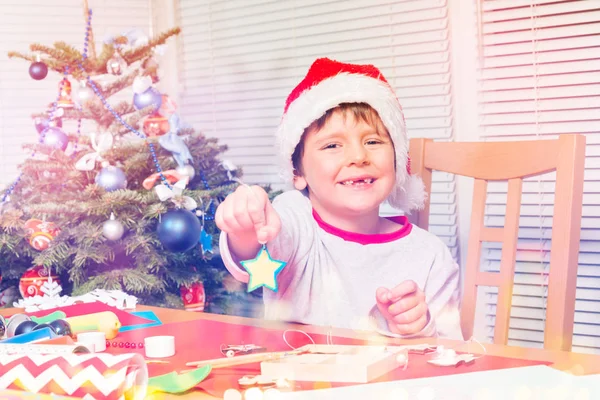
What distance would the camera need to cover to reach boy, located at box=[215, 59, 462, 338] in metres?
1.41

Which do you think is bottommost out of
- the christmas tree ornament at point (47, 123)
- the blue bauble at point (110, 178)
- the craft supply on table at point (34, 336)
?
the craft supply on table at point (34, 336)

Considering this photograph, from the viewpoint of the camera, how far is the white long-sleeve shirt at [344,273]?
4.65 feet

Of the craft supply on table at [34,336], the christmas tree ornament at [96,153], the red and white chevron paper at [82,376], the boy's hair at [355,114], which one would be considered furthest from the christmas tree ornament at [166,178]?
the red and white chevron paper at [82,376]

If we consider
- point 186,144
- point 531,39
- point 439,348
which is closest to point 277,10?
point 186,144

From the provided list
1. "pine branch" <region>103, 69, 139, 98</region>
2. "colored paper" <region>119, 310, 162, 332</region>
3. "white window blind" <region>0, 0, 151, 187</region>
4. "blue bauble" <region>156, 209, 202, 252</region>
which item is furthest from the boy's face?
"white window blind" <region>0, 0, 151, 187</region>

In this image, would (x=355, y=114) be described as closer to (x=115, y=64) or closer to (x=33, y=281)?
(x=115, y=64)

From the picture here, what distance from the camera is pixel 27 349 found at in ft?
Answer: 2.81

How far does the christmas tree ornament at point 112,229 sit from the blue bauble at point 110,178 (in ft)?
0.30

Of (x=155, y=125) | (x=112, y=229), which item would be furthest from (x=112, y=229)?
(x=155, y=125)

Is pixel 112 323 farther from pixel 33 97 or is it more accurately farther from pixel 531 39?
pixel 33 97

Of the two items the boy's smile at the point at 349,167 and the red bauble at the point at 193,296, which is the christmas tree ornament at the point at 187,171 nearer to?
the red bauble at the point at 193,296

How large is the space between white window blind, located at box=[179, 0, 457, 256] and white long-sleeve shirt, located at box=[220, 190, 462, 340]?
2.67ft

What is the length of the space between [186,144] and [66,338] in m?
1.32

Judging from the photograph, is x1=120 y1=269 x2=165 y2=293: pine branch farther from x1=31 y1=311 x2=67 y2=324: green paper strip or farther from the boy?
x1=31 y1=311 x2=67 y2=324: green paper strip
